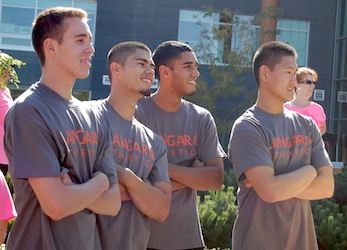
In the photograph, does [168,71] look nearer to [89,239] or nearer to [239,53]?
[89,239]

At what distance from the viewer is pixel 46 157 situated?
3277 mm

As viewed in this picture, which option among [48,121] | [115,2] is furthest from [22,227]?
[115,2]

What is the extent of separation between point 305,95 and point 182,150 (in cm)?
305

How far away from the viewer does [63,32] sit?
3646 millimetres

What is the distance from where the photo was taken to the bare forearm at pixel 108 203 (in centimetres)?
355

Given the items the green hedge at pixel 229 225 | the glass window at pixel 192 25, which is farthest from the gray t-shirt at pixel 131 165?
the glass window at pixel 192 25

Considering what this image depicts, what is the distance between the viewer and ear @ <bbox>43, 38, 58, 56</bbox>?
363 centimetres

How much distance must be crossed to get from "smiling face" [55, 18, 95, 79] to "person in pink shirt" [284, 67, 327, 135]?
12.6 ft

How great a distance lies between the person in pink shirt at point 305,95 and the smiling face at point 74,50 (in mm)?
3841

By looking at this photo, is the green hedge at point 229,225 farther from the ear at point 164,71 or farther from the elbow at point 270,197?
the elbow at point 270,197

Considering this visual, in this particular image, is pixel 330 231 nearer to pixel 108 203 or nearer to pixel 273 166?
pixel 273 166

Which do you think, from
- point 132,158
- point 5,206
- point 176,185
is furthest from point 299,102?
point 5,206

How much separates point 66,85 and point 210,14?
63.0 feet

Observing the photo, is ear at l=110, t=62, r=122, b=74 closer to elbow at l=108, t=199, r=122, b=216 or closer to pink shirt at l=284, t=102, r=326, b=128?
elbow at l=108, t=199, r=122, b=216
